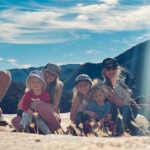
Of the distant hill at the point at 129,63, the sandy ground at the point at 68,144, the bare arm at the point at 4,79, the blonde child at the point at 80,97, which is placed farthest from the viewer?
the distant hill at the point at 129,63

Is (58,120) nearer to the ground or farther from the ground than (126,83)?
nearer to the ground

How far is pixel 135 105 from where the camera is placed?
8.71 meters

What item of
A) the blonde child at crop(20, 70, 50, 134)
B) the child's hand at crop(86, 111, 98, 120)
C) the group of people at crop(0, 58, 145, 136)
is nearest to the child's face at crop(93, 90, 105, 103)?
the group of people at crop(0, 58, 145, 136)

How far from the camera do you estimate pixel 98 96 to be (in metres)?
8.63

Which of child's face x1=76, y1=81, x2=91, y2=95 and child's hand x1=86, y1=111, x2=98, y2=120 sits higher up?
child's face x1=76, y1=81, x2=91, y2=95

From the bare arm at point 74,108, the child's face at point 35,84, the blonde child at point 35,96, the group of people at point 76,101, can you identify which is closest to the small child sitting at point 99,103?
the group of people at point 76,101

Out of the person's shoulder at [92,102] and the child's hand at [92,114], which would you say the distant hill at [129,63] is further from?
the child's hand at [92,114]

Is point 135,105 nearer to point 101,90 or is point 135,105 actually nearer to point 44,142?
point 101,90

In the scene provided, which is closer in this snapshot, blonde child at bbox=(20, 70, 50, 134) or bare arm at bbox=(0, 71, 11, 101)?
blonde child at bbox=(20, 70, 50, 134)

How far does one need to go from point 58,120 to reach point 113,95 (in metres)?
1.20

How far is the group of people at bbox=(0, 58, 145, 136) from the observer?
316 inches

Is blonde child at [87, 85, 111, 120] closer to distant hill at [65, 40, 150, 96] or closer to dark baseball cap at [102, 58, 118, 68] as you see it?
dark baseball cap at [102, 58, 118, 68]

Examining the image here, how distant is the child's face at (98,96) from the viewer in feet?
28.2

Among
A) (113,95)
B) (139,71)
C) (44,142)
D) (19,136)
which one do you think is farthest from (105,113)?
(139,71)
